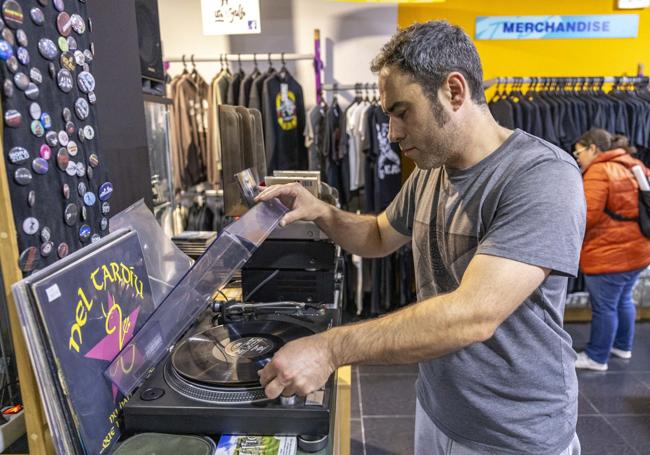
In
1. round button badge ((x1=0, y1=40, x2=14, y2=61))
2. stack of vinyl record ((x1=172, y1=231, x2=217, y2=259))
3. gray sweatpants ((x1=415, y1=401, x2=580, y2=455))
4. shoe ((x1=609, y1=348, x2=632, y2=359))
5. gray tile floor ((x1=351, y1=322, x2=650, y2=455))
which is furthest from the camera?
shoe ((x1=609, y1=348, x2=632, y2=359))

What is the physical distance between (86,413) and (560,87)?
4.08 metres

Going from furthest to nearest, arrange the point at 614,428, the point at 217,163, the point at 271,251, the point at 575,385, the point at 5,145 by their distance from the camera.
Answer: the point at 217,163 < the point at 614,428 < the point at 271,251 < the point at 575,385 < the point at 5,145

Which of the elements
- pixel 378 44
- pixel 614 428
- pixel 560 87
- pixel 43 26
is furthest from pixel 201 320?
pixel 560 87

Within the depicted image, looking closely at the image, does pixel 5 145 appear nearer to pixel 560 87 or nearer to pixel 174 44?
pixel 174 44

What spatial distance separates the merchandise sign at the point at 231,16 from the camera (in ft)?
10.7

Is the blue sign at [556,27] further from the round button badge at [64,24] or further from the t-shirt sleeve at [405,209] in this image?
the round button badge at [64,24]

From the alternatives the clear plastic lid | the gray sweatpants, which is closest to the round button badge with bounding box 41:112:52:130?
the clear plastic lid

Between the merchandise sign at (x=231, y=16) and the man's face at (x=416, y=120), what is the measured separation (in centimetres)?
254

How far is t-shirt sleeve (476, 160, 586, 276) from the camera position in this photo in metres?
0.89

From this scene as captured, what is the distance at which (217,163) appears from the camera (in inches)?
144

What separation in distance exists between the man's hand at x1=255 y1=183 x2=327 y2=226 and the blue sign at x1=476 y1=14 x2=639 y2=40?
3.35m

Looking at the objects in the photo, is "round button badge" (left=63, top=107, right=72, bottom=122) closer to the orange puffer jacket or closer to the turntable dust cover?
the turntable dust cover

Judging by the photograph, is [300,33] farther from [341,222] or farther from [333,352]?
[333,352]

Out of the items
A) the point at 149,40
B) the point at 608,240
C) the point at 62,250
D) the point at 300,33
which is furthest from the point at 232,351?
the point at 300,33
